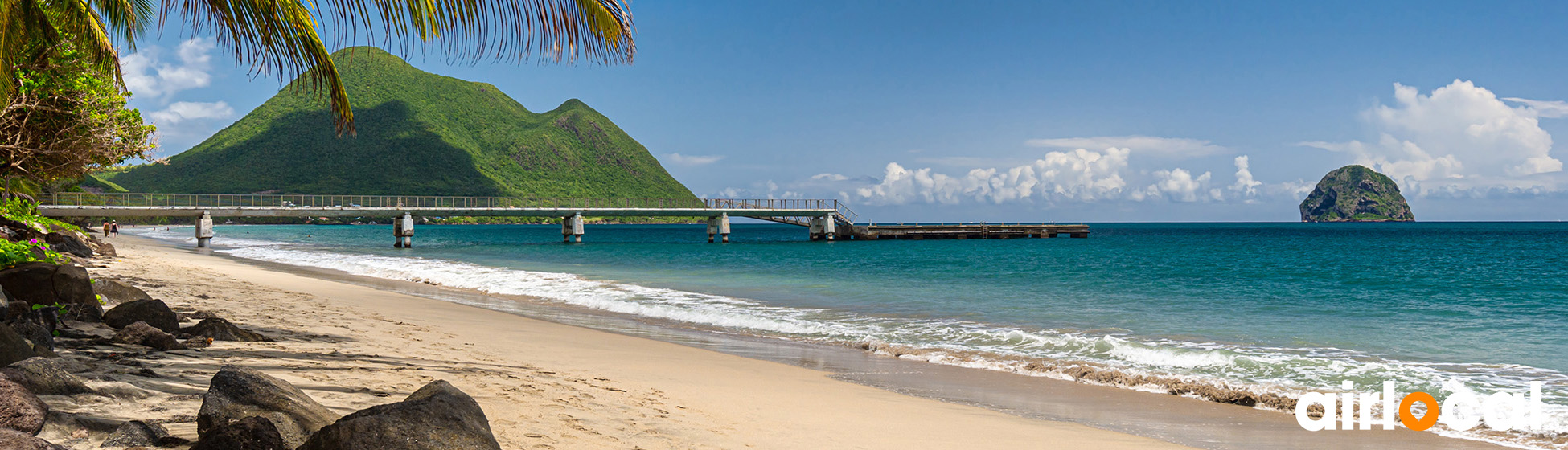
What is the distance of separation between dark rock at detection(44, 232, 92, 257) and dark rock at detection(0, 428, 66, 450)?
68.9ft

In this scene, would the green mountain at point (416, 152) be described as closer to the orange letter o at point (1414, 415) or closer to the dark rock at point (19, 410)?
the dark rock at point (19, 410)

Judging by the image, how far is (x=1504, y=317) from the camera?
17766 millimetres

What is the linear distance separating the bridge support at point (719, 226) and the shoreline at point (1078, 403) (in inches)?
2691

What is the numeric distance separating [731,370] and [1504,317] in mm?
18189

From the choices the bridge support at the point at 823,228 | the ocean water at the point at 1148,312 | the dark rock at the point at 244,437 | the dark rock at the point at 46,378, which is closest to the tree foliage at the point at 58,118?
the ocean water at the point at 1148,312

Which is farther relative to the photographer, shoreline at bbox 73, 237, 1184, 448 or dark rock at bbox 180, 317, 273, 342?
dark rock at bbox 180, 317, 273, 342

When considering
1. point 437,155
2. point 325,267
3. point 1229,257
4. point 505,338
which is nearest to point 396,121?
point 437,155

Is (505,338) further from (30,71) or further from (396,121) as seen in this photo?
(396,121)

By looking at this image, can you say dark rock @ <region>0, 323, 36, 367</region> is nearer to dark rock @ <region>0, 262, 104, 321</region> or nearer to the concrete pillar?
dark rock @ <region>0, 262, 104, 321</region>

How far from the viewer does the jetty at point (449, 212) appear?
A: 5003cm

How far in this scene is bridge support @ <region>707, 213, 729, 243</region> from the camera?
80562 millimetres

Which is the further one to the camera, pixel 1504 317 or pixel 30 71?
pixel 1504 317

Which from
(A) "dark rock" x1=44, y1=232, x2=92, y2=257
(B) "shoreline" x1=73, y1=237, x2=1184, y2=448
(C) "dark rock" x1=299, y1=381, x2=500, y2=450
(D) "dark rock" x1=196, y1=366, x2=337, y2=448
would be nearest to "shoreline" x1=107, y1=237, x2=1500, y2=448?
(B) "shoreline" x1=73, y1=237, x2=1184, y2=448

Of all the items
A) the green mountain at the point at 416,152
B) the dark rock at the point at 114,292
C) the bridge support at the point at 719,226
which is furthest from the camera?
the green mountain at the point at 416,152
